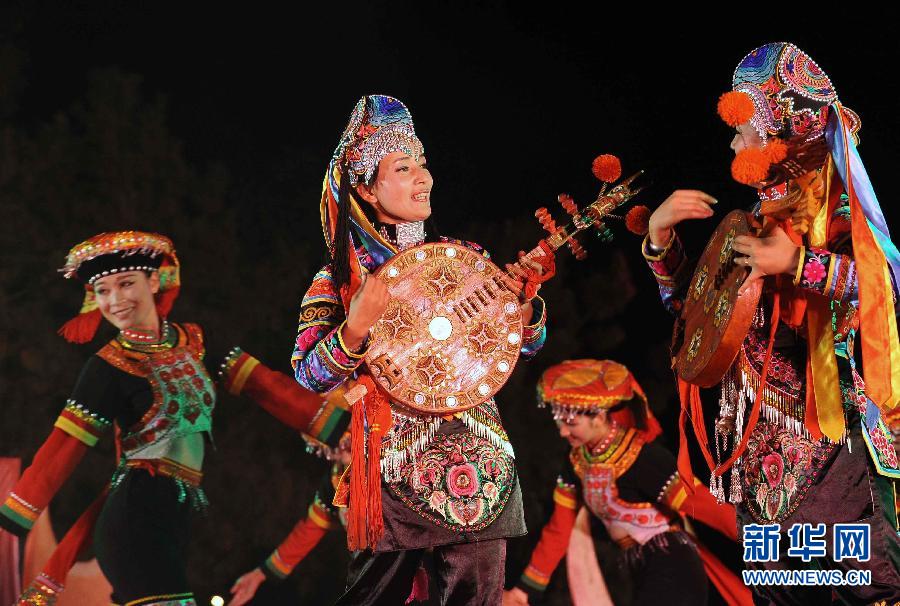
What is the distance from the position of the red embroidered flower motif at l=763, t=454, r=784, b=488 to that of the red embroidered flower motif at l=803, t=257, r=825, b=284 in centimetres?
52

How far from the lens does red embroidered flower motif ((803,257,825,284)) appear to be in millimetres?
2705

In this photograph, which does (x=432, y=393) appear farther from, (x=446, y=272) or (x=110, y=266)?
(x=110, y=266)

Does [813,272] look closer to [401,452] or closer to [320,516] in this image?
[401,452]

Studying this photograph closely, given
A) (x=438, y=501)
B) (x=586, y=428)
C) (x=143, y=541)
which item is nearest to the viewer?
(x=438, y=501)

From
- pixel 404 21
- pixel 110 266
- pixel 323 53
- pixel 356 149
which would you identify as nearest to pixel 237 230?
pixel 110 266

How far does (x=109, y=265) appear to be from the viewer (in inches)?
179

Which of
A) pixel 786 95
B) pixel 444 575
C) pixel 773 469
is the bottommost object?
pixel 444 575

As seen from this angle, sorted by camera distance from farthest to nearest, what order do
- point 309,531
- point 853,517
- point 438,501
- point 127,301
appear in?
point 309,531 → point 127,301 → point 438,501 → point 853,517

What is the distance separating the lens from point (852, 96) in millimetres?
4391

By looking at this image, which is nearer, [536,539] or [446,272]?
[446,272]

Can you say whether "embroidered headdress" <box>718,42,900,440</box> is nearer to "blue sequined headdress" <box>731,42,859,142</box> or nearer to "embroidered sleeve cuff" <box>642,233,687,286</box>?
"blue sequined headdress" <box>731,42,859,142</box>

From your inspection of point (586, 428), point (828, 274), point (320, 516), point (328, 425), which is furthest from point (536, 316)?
point (320, 516)

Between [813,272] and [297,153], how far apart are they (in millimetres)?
2665

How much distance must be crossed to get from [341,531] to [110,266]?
4.96 ft
